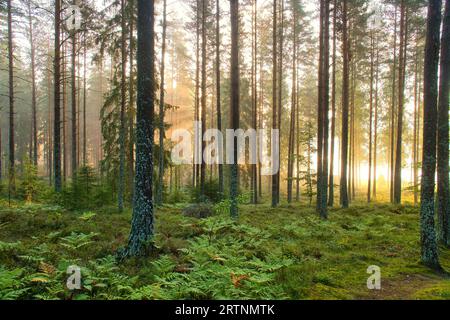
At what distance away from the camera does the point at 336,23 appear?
60.1ft

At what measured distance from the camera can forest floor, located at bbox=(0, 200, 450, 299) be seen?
19.5 feet

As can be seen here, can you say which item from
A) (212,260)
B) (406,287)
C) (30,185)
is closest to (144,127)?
(212,260)

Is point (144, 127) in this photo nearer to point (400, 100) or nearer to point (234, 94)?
point (234, 94)

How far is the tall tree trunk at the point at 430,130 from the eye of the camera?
28.3ft

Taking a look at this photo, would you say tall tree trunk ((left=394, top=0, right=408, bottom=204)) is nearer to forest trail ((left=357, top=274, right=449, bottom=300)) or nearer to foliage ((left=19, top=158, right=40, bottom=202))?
forest trail ((left=357, top=274, right=449, bottom=300))

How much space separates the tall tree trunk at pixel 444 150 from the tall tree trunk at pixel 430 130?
6.46ft

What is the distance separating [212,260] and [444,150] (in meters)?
8.86

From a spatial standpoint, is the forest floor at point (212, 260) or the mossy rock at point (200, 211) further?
the mossy rock at point (200, 211)

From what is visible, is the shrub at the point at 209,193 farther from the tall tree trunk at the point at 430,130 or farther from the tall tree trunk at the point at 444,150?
the tall tree trunk at the point at 430,130

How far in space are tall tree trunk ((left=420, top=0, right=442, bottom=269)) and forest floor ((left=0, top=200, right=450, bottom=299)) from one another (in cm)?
72

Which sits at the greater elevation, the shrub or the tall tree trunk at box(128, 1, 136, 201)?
the tall tree trunk at box(128, 1, 136, 201)

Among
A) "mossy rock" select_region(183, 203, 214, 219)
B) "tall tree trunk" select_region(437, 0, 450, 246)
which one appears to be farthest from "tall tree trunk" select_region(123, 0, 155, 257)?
"tall tree trunk" select_region(437, 0, 450, 246)

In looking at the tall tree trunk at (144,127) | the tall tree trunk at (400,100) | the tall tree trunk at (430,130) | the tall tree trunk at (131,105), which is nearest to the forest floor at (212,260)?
the tall tree trunk at (430,130)
